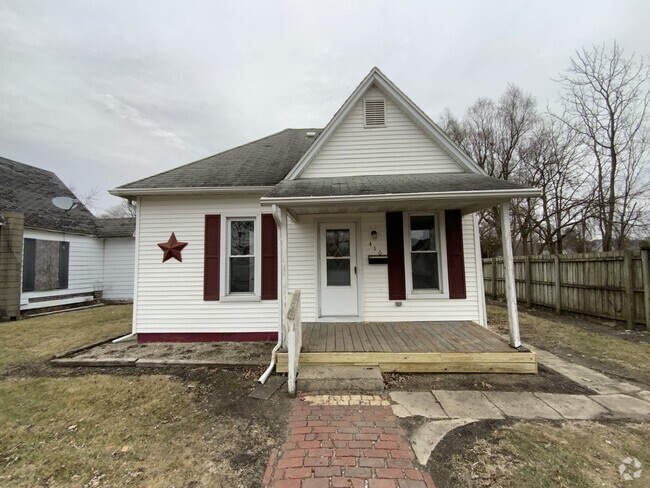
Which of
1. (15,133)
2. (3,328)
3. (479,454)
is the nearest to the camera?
(479,454)

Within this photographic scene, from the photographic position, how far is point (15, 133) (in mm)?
16672

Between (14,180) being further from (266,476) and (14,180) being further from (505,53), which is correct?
(505,53)

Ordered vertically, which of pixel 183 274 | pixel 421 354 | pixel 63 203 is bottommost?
pixel 421 354

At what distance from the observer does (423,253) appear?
6004 mm

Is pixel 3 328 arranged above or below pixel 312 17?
below

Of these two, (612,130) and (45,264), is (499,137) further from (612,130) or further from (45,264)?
(45,264)

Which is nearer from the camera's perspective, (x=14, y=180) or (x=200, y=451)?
(x=200, y=451)

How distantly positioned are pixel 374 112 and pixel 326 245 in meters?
3.11

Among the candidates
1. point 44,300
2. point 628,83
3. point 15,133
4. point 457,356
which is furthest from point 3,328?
point 628,83

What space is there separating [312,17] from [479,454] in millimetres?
12092

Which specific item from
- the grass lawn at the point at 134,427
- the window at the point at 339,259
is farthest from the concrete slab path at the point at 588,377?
the grass lawn at the point at 134,427

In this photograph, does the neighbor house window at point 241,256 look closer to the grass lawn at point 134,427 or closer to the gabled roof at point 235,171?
the gabled roof at point 235,171

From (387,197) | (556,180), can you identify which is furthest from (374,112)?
(556,180)

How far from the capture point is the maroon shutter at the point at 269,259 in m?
5.95
